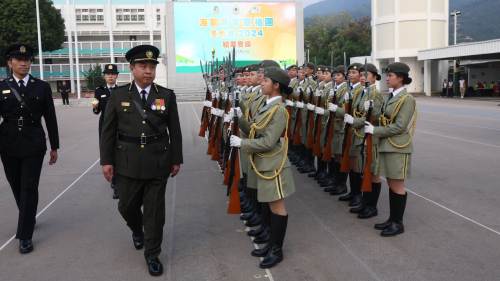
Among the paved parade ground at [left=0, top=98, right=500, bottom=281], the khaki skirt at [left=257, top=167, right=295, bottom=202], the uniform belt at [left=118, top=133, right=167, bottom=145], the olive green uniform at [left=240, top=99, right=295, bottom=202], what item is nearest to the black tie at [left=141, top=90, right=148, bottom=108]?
the uniform belt at [left=118, top=133, right=167, bottom=145]

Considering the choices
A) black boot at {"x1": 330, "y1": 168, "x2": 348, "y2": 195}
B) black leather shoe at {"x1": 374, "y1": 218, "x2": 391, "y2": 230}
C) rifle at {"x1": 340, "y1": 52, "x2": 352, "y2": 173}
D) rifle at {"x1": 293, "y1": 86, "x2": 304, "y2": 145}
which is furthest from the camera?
rifle at {"x1": 293, "y1": 86, "x2": 304, "y2": 145}

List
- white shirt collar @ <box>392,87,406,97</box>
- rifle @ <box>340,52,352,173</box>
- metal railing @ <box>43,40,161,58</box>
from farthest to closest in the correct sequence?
metal railing @ <box>43,40,161,58</box>
rifle @ <box>340,52,352,173</box>
white shirt collar @ <box>392,87,406,97</box>

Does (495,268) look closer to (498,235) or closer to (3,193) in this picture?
(498,235)

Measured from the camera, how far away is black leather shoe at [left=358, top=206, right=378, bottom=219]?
5224mm

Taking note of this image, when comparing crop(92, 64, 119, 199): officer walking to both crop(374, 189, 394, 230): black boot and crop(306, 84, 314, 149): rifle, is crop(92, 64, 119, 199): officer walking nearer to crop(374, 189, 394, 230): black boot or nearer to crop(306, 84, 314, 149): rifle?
crop(306, 84, 314, 149): rifle

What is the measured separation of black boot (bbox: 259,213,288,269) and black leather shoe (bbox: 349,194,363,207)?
1896mm

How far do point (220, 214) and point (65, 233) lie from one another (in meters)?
1.62

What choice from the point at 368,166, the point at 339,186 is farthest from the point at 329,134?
the point at 368,166

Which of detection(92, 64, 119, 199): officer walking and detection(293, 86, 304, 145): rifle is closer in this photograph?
detection(92, 64, 119, 199): officer walking

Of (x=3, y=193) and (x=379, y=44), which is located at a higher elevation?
(x=379, y=44)

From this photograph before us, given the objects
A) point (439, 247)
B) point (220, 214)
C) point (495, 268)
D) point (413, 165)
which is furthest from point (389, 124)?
point (413, 165)

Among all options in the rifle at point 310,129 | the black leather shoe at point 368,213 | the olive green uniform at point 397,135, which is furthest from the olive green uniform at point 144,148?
the rifle at point 310,129

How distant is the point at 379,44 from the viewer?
40.7m

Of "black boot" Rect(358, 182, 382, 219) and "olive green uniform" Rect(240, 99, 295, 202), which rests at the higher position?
"olive green uniform" Rect(240, 99, 295, 202)
